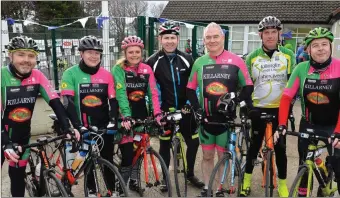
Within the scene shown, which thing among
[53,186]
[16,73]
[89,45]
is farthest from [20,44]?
[53,186]

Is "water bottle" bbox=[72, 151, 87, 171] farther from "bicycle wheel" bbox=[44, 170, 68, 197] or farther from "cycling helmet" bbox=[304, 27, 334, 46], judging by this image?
"cycling helmet" bbox=[304, 27, 334, 46]

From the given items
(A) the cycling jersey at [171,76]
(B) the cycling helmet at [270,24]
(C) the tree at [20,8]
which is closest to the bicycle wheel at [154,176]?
(A) the cycling jersey at [171,76]

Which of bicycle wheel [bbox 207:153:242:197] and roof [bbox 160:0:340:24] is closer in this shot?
bicycle wheel [bbox 207:153:242:197]

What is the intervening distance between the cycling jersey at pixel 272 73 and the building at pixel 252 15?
18063 mm

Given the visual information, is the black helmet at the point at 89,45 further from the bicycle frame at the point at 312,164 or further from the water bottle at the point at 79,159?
the bicycle frame at the point at 312,164

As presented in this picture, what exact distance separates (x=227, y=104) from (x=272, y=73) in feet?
2.95

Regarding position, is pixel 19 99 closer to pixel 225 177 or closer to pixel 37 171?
pixel 37 171

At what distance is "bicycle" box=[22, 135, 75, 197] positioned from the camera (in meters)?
3.14

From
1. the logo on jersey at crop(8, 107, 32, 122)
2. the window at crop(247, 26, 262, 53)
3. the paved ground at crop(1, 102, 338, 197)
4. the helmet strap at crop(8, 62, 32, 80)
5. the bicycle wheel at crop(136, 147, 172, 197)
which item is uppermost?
the window at crop(247, 26, 262, 53)

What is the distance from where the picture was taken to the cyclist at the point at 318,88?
10.9 feet

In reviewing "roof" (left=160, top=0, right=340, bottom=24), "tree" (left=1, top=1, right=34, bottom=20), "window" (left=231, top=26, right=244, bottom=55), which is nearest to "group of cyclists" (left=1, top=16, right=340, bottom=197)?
"roof" (left=160, top=0, right=340, bottom=24)

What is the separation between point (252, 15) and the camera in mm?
23062

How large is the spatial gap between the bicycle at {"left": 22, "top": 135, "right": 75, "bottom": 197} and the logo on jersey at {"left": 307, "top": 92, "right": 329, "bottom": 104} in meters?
2.62

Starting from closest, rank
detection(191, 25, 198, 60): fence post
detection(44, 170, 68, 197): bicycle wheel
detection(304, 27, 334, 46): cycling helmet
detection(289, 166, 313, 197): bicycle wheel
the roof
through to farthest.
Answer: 1. detection(44, 170, 68, 197): bicycle wheel
2. detection(289, 166, 313, 197): bicycle wheel
3. detection(304, 27, 334, 46): cycling helmet
4. detection(191, 25, 198, 60): fence post
5. the roof
